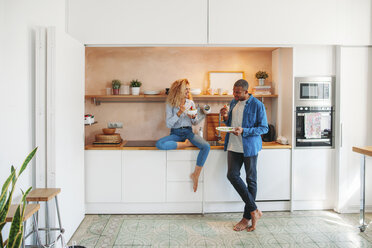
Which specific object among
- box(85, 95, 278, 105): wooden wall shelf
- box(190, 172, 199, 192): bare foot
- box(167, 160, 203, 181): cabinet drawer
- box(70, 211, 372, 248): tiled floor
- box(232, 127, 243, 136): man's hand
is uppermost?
box(85, 95, 278, 105): wooden wall shelf

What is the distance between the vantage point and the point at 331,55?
3.94 meters

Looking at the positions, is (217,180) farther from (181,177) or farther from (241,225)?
(241,225)

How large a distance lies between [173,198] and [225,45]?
197 cm

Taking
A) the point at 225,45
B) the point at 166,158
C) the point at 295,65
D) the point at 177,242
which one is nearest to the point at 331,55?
the point at 295,65

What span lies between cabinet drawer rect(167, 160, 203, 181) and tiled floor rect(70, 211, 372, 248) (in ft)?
1.55

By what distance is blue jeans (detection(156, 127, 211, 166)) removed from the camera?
12.3 feet

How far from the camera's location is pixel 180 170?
3.87 metres

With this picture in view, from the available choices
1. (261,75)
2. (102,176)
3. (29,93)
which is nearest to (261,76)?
(261,75)

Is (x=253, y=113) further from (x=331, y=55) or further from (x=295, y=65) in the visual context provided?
(x=331, y=55)

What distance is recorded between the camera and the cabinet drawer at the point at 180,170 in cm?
386

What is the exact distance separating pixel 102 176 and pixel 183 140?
42.7 inches

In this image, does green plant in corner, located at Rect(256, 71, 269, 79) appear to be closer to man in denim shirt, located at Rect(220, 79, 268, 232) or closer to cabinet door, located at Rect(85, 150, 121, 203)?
man in denim shirt, located at Rect(220, 79, 268, 232)

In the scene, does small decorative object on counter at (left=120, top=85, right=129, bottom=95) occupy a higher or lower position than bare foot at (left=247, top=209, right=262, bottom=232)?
higher

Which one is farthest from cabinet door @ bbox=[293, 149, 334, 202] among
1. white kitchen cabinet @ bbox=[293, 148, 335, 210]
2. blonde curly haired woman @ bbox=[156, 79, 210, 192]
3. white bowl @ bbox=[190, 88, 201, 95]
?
white bowl @ bbox=[190, 88, 201, 95]
